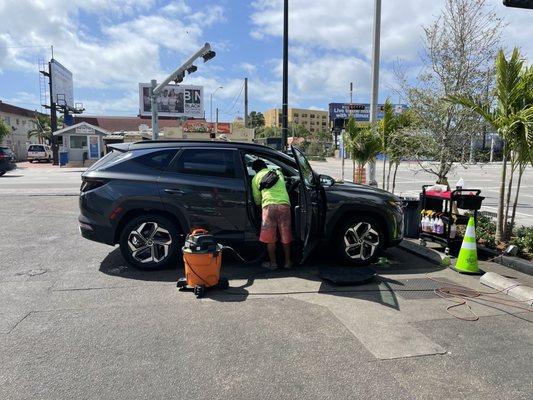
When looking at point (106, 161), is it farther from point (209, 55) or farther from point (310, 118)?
point (310, 118)

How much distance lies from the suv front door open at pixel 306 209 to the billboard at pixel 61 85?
45484mm

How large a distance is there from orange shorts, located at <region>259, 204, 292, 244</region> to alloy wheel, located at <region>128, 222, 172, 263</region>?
1.33 m

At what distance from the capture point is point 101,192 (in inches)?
245

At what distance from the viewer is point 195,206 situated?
20.4 feet

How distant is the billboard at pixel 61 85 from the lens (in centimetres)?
4525

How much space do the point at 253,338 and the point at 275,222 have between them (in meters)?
2.14

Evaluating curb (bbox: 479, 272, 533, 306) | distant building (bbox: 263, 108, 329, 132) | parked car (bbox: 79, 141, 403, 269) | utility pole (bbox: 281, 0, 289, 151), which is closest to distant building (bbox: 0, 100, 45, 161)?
utility pole (bbox: 281, 0, 289, 151)

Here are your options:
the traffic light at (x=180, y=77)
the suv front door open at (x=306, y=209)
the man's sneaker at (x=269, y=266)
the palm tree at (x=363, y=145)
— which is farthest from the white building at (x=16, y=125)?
the suv front door open at (x=306, y=209)

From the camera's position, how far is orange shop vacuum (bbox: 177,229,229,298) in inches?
207

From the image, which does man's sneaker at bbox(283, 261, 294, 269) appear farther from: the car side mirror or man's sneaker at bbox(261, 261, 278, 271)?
the car side mirror

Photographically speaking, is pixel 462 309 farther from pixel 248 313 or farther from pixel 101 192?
pixel 101 192

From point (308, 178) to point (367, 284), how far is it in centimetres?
160

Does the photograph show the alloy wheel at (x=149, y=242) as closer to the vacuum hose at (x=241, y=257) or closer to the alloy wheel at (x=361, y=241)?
the vacuum hose at (x=241, y=257)

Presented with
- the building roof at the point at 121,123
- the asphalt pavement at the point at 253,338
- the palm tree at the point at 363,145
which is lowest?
the asphalt pavement at the point at 253,338
